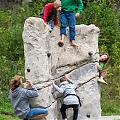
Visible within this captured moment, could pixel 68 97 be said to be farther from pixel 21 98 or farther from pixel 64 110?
pixel 21 98

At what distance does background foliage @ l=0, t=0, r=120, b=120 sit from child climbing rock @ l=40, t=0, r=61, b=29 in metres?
3.25

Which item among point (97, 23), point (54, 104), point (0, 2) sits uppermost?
point (0, 2)

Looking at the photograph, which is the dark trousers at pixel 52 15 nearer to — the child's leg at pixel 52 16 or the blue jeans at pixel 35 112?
the child's leg at pixel 52 16

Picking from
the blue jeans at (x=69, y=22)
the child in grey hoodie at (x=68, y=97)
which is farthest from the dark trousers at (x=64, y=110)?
the blue jeans at (x=69, y=22)

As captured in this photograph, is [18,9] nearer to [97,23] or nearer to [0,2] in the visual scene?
[0,2]

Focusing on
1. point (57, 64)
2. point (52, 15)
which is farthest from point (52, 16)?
point (57, 64)

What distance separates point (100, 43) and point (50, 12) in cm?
806

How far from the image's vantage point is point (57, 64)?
303 inches

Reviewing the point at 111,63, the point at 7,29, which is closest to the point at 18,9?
the point at 7,29

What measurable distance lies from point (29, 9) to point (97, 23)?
3.02m

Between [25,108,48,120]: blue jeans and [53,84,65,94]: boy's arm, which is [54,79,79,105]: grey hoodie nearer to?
[53,84,65,94]: boy's arm

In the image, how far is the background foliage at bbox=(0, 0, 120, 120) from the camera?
39.7 feet

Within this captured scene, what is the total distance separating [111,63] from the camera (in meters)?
14.9

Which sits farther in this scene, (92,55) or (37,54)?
(92,55)
